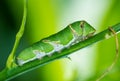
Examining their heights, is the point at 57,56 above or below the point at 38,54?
above

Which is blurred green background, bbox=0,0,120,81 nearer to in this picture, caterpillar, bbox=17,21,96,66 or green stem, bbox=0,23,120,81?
caterpillar, bbox=17,21,96,66

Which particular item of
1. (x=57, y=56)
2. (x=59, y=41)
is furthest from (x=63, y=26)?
(x=57, y=56)

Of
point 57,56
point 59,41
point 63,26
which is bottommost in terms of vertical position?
point 63,26

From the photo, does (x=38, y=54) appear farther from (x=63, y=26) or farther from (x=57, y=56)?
(x=63, y=26)

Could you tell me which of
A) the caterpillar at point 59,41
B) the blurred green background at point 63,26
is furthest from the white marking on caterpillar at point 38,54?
the blurred green background at point 63,26

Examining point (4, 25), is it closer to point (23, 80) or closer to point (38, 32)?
point (23, 80)

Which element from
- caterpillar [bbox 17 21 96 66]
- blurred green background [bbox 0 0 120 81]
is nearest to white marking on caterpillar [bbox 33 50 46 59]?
caterpillar [bbox 17 21 96 66]

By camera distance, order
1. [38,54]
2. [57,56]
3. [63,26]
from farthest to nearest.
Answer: [63,26] → [38,54] → [57,56]

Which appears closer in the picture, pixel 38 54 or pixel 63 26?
pixel 38 54
